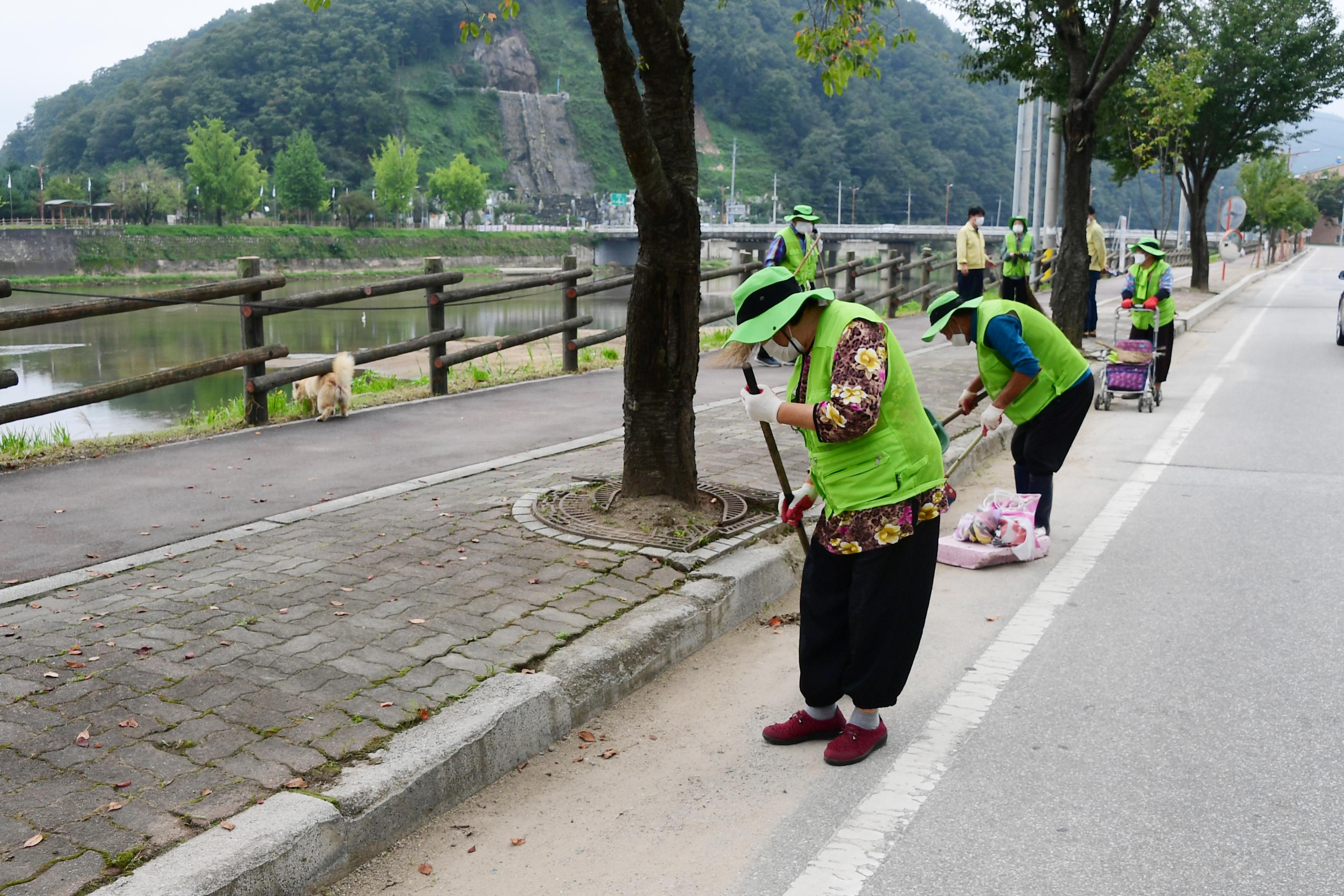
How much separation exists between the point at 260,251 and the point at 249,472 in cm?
7386

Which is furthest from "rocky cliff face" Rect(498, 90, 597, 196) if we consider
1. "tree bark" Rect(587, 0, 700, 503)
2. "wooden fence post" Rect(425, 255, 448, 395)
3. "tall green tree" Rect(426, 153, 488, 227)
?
"tree bark" Rect(587, 0, 700, 503)

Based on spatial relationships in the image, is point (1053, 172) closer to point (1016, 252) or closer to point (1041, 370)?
point (1016, 252)

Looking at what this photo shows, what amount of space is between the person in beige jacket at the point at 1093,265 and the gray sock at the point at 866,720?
14.1m

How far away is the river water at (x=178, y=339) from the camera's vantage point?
16.5 meters

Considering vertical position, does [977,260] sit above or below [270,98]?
below

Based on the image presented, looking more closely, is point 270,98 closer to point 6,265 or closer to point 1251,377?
point 6,265

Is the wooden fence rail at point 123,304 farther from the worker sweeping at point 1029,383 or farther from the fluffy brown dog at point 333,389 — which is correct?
the worker sweeping at point 1029,383

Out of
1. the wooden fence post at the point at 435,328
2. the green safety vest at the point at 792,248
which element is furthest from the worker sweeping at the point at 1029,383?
the wooden fence post at the point at 435,328

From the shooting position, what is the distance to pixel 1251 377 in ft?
46.9

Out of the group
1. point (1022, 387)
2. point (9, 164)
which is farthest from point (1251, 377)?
point (9, 164)

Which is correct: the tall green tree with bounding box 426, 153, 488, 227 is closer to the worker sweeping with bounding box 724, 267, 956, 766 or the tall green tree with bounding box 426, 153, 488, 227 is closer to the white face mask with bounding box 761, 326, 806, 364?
the white face mask with bounding box 761, 326, 806, 364

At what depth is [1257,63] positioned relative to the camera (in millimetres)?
27750

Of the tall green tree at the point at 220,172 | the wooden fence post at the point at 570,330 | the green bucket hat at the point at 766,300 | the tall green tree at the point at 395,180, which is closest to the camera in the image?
the green bucket hat at the point at 766,300

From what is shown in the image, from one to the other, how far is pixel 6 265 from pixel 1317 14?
6310 cm
